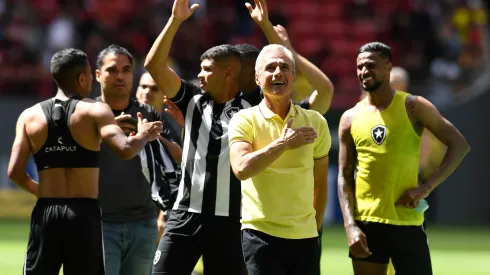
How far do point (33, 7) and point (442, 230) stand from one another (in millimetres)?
10188

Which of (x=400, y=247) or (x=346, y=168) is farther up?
(x=346, y=168)

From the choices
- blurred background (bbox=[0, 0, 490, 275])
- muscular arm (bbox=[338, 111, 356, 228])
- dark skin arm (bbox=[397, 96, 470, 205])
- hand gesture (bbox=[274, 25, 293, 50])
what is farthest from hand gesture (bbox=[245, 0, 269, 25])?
blurred background (bbox=[0, 0, 490, 275])

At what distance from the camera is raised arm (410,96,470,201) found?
781 centimetres

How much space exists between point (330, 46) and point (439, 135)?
1594 cm

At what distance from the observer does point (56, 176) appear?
729 cm

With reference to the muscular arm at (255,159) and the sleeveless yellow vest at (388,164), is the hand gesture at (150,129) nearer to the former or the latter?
the muscular arm at (255,159)

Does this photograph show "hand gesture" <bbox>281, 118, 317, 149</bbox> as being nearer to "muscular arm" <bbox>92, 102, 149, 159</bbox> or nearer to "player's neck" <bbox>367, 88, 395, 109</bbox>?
"muscular arm" <bbox>92, 102, 149, 159</bbox>

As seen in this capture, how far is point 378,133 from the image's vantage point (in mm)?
7934

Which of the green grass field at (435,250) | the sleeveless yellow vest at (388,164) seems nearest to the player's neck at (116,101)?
the sleeveless yellow vest at (388,164)

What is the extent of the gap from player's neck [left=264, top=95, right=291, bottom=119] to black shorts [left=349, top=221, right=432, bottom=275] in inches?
61.2

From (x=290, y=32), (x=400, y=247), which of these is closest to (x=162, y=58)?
(x=400, y=247)

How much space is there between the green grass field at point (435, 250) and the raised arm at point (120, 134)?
6055 mm

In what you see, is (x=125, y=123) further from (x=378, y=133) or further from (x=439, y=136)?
(x=439, y=136)

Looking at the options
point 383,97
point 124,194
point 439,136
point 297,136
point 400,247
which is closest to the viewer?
point 297,136
